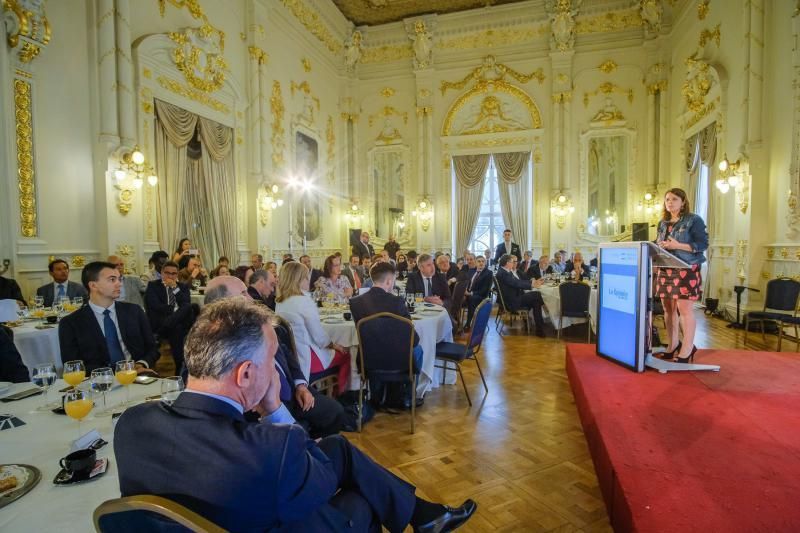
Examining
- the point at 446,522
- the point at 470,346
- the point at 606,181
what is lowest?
the point at 446,522

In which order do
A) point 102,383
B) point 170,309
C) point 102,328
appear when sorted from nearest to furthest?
point 102,383 → point 102,328 → point 170,309

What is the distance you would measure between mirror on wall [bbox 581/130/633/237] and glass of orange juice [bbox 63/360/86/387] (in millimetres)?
11997

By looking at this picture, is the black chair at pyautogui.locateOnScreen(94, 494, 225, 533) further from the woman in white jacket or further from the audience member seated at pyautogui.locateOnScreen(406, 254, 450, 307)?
the audience member seated at pyautogui.locateOnScreen(406, 254, 450, 307)

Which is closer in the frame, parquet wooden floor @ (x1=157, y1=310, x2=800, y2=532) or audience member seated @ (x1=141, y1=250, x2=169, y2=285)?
parquet wooden floor @ (x1=157, y1=310, x2=800, y2=532)

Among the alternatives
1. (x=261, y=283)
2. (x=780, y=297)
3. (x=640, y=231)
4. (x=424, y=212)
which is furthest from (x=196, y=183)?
(x=640, y=231)

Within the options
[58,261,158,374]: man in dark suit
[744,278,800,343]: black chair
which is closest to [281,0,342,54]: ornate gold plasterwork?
[58,261,158,374]: man in dark suit

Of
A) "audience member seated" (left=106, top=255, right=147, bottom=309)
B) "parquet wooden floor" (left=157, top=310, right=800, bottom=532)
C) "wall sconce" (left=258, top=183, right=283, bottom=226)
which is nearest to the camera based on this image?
"parquet wooden floor" (left=157, top=310, right=800, bottom=532)

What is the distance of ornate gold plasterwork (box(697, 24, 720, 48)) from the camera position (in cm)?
853

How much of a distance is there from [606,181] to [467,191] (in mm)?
3818

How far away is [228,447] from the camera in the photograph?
1.00 metres

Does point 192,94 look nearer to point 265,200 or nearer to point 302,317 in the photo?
point 265,200

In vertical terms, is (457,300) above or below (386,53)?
below

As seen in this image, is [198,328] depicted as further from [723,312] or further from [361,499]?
[723,312]

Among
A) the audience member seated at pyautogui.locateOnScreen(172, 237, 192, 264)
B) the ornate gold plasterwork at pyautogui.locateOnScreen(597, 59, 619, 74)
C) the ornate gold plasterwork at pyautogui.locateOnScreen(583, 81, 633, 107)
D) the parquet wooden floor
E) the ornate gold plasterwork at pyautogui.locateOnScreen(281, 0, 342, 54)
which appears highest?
the ornate gold plasterwork at pyautogui.locateOnScreen(281, 0, 342, 54)
